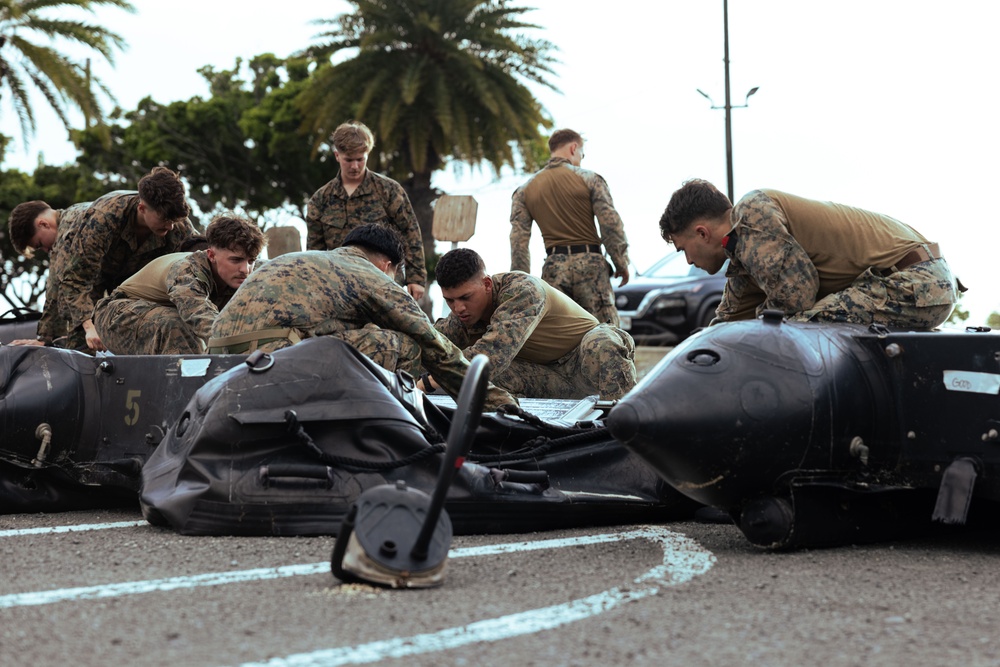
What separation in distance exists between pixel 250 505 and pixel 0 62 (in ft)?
53.5

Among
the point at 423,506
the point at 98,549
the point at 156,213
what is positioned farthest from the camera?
the point at 156,213

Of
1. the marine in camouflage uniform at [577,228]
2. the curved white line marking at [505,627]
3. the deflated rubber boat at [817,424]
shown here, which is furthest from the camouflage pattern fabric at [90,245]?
the curved white line marking at [505,627]

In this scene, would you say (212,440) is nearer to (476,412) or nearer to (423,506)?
(423,506)

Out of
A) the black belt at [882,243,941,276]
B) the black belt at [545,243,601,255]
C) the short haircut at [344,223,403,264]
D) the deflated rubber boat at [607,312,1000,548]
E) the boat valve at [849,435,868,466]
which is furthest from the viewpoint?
the black belt at [545,243,601,255]

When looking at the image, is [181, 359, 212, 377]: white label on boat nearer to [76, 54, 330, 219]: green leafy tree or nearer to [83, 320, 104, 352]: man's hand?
[83, 320, 104, 352]: man's hand

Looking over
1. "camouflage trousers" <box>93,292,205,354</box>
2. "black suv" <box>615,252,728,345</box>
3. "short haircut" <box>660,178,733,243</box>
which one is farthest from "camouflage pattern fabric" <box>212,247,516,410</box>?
"black suv" <box>615,252,728,345</box>

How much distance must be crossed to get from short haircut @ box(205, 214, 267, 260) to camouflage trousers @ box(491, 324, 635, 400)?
150cm

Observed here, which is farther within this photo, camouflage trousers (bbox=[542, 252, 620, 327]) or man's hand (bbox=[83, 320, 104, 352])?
camouflage trousers (bbox=[542, 252, 620, 327])

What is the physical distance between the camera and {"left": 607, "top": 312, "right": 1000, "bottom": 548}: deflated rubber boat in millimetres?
4031

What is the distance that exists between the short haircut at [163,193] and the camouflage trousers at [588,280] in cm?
320

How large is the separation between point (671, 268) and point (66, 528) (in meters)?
10.6

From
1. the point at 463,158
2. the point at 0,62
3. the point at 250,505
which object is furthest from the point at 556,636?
the point at 463,158

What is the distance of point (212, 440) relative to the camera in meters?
4.27

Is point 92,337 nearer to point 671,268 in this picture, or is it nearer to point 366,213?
point 366,213
